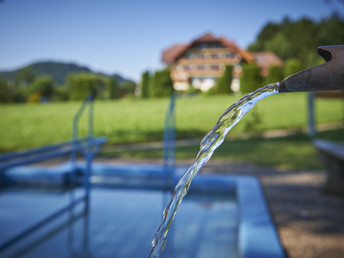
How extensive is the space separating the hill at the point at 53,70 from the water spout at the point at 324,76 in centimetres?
4077

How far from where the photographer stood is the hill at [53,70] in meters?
42.6

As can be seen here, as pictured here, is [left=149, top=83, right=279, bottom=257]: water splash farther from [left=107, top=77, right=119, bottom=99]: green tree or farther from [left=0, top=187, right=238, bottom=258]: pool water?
[left=107, top=77, right=119, bottom=99]: green tree

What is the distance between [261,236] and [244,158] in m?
4.75

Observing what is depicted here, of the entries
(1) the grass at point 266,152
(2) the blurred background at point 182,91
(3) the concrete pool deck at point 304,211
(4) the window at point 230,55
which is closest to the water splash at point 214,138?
(3) the concrete pool deck at point 304,211

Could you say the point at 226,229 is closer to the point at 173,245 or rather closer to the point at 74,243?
the point at 173,245

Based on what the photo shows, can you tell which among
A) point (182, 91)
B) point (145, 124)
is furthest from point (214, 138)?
point (182, 91)

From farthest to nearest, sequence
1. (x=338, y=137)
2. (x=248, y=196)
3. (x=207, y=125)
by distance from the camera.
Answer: (x=207, y=125), (x=338, y=137), (x=248, y=196)

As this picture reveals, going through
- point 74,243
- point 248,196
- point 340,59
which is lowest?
point 74,243

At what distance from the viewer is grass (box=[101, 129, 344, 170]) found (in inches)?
249

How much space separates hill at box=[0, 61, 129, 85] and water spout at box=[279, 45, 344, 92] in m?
40.8

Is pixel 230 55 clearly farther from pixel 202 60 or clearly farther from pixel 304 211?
pixel 304 211

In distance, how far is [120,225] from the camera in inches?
128

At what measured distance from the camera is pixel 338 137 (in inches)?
370

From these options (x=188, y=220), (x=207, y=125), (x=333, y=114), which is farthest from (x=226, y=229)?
(x=333, y=114)
